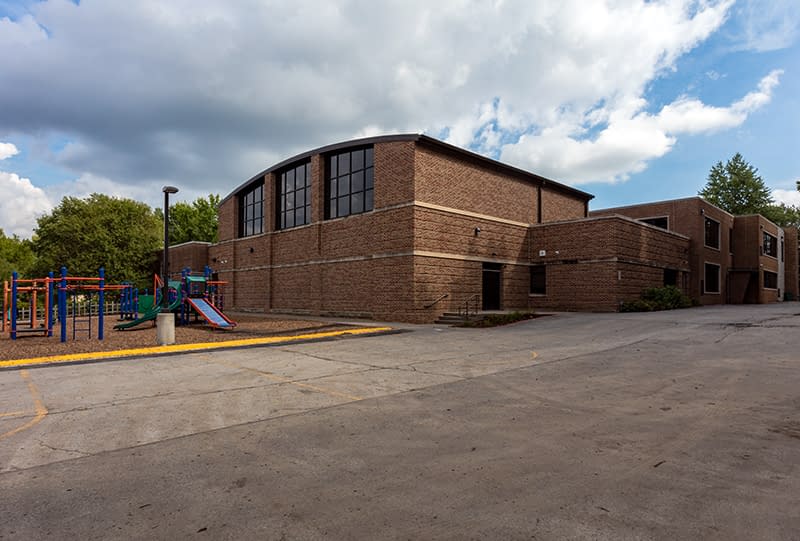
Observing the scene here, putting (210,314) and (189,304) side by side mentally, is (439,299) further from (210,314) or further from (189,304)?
(189,304)

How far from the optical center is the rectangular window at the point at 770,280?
44675mm

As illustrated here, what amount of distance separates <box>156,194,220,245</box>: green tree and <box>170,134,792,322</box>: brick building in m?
34.1

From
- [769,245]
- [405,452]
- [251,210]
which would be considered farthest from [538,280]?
[769,245]

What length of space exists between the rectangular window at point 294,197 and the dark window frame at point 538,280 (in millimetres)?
14916

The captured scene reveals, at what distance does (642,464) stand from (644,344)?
10414mm

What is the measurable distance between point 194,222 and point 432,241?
51121 mm

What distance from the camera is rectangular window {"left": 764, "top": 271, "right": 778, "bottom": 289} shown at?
44675 mm

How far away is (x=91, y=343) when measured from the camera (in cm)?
1503

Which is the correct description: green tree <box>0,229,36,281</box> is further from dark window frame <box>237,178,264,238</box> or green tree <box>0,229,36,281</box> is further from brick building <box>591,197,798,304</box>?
brick building <box>591,197,798,304</box>

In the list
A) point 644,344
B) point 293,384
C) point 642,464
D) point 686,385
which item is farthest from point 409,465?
point 644,344

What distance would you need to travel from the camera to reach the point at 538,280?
29344mm

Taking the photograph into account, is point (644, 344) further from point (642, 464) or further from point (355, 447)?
point (355, 447)

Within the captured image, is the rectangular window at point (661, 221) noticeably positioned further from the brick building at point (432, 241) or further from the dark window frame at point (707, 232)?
the dark window frame at point (707, 232)

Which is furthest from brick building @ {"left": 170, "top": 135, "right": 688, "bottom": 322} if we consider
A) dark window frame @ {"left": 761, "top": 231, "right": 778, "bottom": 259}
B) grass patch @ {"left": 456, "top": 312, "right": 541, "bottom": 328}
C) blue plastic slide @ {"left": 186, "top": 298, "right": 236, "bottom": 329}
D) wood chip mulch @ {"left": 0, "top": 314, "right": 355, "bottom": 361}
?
dark window frame @ {"left": 761, "top": 231, "right": 778, "bottom": 259}
